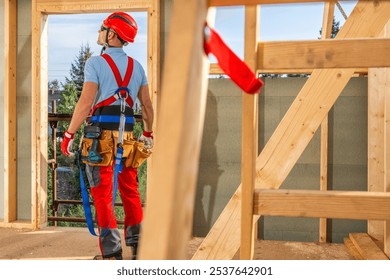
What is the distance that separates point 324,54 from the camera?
143 cm

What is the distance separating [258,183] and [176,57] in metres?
1.18

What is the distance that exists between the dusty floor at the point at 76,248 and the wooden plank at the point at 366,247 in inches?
4.5

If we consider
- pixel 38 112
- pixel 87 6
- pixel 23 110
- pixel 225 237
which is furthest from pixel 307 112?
pixel 23 110

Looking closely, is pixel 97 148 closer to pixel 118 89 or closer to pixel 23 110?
pixel 118 89

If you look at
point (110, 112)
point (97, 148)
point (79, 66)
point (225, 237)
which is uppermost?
point (79, 66)

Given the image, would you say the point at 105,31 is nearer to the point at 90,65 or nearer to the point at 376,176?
the point at 90,65

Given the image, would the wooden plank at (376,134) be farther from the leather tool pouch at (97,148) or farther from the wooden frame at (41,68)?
the leather tool pouch at (97,148)

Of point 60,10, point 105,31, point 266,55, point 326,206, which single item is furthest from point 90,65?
point 326,206

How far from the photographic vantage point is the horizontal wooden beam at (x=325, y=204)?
140 centimetres

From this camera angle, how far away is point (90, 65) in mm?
3262

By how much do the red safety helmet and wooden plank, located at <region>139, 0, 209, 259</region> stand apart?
2759 millimetres

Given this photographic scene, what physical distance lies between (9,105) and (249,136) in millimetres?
3642

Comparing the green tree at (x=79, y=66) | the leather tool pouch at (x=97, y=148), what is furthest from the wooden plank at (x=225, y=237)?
the green tree at (x=79, y=66)
